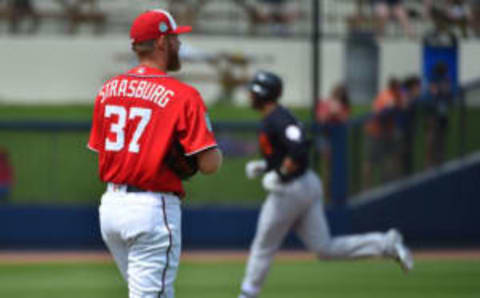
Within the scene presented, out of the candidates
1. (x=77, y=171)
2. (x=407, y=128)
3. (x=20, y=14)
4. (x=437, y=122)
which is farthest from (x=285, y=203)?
(x=20, y=14)

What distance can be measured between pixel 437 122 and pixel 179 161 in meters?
11.4

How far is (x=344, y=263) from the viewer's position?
46.8 feet

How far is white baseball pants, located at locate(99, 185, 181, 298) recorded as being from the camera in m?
5.41

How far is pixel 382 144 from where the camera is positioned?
639 inches

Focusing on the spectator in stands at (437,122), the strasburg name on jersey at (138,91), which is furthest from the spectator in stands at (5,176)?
the strasburg name on jersey at (138,91)

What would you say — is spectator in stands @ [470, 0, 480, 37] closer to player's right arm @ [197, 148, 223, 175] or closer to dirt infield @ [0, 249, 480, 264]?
dirt infield @ [0, 249, 480, 264]

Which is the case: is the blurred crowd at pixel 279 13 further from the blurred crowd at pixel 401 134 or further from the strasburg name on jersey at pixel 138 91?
the strasburg name on jersey at pixel 138 91

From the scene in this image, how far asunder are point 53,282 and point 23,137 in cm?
427

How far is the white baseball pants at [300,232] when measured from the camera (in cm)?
934

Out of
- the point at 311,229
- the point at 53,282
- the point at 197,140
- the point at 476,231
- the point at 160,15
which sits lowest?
the point at 476,231

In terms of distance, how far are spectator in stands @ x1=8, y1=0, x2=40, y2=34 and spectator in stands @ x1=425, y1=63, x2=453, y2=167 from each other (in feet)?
29.6

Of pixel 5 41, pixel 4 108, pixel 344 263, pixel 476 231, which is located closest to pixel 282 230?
pixel 344 263

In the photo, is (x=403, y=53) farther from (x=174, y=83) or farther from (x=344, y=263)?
(x=174, y=83)

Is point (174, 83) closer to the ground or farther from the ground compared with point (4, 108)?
farther from the ground
